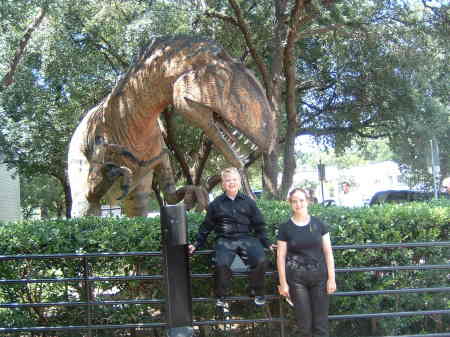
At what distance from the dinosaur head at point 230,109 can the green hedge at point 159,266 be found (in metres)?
0.81

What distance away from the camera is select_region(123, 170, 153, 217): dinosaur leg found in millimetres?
6261

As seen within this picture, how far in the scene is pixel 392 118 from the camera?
46.7 ft

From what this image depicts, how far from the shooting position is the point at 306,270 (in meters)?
3.65

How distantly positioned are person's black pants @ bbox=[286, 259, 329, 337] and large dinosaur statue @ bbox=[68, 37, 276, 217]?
42.4 inches

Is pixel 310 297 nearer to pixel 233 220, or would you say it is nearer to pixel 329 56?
pixel 233 220

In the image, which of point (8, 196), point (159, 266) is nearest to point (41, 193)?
point (8, 196)

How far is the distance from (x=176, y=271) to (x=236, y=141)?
4.09ft

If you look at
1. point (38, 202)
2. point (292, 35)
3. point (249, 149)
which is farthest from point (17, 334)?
point (38, 202)

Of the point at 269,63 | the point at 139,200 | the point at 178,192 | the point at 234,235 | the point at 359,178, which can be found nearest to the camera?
the point at 234,235

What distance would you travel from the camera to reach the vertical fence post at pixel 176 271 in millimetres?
3574

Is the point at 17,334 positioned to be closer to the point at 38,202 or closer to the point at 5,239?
the point at 5,239

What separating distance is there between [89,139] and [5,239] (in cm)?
140

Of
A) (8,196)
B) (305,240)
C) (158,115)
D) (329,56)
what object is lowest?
(305,240)

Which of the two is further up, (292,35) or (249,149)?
(292,35)
